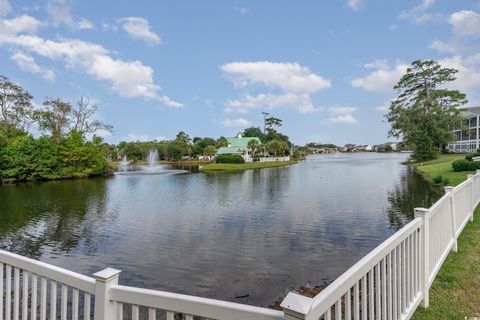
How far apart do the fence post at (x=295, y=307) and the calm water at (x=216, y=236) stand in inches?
156

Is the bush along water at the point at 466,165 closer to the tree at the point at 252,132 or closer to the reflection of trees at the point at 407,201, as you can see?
the reflection of trees at the point at 407,201

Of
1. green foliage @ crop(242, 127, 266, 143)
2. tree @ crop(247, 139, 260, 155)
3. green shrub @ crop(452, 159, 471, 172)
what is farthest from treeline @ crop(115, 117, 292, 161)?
green shrub @ crop(452, 159, 471, 172)

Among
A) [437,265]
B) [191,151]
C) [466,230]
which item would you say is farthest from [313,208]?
[191,151]

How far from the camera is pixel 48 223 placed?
10875mm

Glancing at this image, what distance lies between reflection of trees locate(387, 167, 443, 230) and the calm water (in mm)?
37

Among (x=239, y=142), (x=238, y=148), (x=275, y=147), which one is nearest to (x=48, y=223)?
(x=275, y=147)

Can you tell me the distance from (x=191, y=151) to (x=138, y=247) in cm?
6332

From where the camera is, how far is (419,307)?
356 cm

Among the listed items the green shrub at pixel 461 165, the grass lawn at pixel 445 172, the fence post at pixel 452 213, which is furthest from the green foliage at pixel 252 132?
the fence post at pixel 452 213

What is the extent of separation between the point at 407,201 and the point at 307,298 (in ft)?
44.2

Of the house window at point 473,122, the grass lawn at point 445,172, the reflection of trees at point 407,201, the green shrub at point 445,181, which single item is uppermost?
the house window at point 473,122

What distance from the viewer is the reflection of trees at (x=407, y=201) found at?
10055 millimetres

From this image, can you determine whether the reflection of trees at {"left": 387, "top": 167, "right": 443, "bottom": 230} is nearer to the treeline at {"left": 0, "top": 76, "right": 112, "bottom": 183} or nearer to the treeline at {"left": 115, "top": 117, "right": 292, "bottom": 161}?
the treeline at {"left": 0, "top": 76, "right": 112, "bottom": 183}

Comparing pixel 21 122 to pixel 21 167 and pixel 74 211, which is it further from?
pixel 74 211
